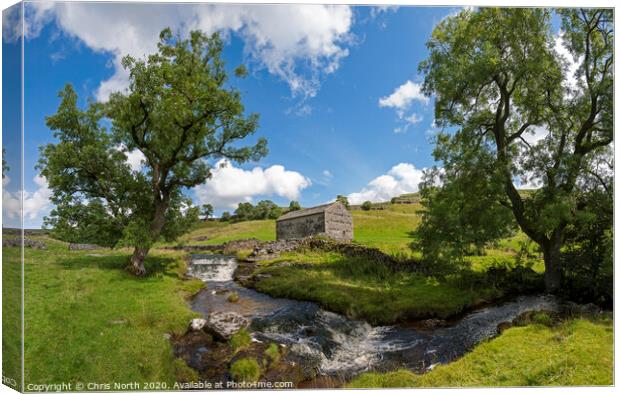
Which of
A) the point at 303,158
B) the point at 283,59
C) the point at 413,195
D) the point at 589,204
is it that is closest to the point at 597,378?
the point at 589,204

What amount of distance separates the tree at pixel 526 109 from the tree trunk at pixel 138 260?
9.71m

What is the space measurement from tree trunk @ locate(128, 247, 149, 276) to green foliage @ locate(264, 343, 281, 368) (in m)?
5.26

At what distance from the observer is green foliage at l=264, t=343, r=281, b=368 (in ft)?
23.2

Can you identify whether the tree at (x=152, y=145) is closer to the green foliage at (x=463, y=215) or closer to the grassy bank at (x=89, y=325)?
the grassy bank at (x=89, y=325)

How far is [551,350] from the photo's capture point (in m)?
6.96

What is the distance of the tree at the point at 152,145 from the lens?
884cm

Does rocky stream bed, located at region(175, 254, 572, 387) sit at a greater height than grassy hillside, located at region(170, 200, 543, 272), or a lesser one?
lesser

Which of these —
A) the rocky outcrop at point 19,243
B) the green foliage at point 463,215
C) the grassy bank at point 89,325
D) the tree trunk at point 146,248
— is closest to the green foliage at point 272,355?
the grassy bank at point 89,325

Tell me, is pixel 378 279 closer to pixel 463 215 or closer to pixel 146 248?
pixel 463 215

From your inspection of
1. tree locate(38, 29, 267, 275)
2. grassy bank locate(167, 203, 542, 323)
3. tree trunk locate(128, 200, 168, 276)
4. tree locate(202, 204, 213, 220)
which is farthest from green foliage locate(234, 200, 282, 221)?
tree trunk locate(128, 200, 168, 276)

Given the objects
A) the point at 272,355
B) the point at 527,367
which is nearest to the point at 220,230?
the point at 272,355

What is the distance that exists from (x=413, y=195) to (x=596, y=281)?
604cm

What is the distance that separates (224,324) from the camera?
813cm

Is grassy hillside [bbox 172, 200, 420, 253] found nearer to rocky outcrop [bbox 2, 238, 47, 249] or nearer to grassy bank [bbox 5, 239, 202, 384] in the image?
grassy bank [bbox 5, 239, 202, 384]
